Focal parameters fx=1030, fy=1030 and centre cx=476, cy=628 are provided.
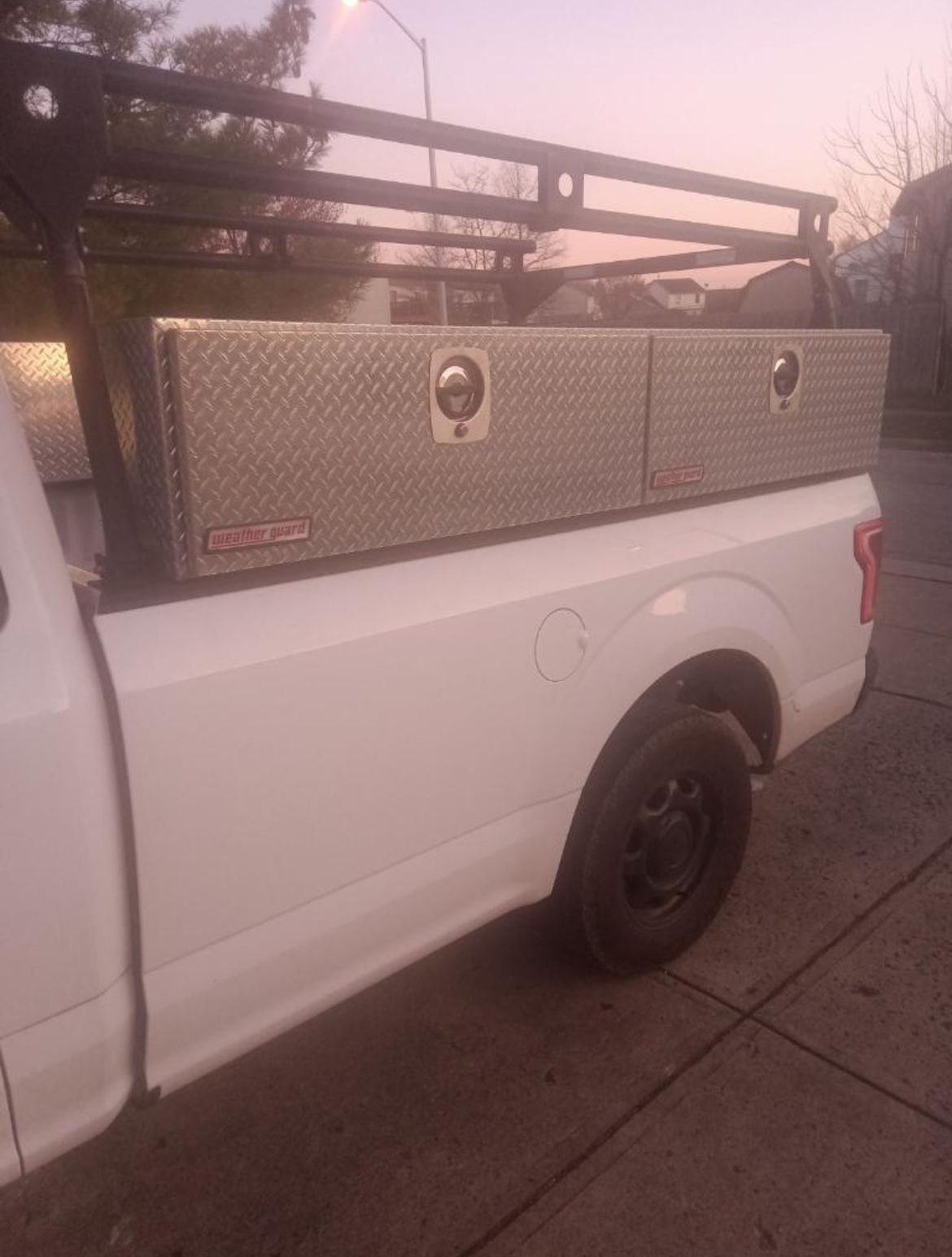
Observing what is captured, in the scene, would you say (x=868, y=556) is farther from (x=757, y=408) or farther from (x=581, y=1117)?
(x=581, y=1117)

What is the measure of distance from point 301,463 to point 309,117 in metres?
0.84

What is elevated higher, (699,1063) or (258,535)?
(258,535)

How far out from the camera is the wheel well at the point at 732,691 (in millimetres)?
2924

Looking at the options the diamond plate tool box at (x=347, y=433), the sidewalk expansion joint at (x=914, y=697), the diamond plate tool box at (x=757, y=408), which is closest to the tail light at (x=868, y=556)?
the diamond plate tool box at (x=757, y=408)

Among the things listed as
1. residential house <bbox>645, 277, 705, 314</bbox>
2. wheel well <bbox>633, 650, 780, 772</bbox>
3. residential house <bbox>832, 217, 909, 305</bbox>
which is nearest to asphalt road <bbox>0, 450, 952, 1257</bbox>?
wheel well <bbox>633, 650, 780, 772</bbox>

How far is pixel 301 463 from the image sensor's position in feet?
6.31

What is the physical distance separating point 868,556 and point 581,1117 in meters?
1.92

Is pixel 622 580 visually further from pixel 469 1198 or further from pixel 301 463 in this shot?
pixel 469 1198

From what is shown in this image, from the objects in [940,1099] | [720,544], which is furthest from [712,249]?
[940,1099]

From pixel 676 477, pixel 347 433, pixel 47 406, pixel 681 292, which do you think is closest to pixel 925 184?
pixel 676 477

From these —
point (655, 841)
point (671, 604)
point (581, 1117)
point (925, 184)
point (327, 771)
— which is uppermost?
point (925, 184)

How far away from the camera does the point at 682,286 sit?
82.1 m

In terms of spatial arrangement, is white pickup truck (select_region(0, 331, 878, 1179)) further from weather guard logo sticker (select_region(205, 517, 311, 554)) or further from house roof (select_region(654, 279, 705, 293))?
house roof (select_region(654, 279, 705, 293))

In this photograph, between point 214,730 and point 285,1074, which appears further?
point 285,1074
